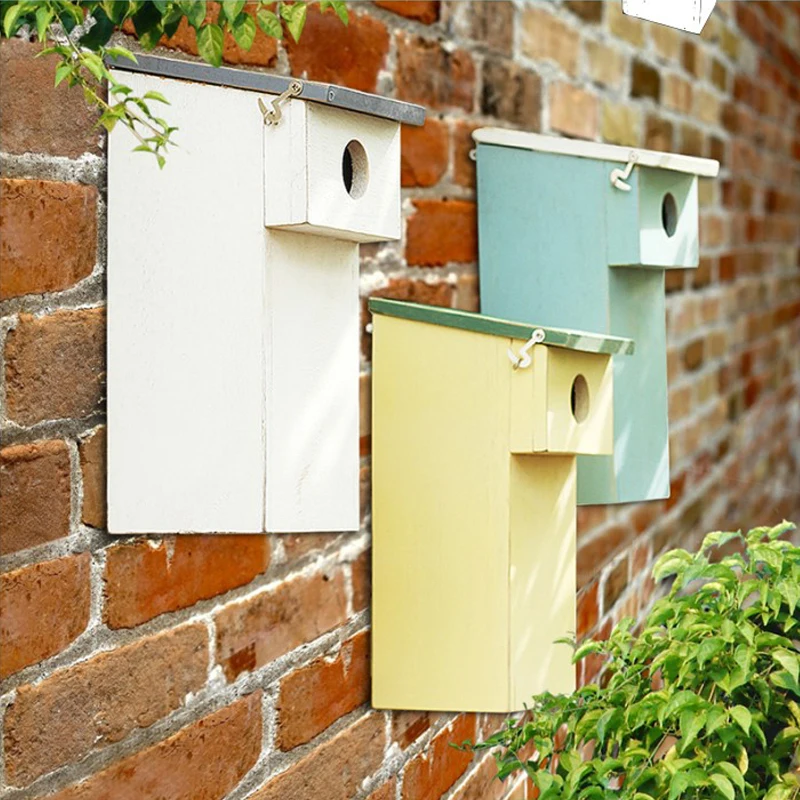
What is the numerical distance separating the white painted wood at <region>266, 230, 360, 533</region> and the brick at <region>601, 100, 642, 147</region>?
3.66ft

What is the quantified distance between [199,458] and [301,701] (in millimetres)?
380

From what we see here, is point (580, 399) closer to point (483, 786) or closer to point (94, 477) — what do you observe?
point (94, 477)

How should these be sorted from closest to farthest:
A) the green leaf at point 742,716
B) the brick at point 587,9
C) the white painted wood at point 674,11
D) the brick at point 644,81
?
the white painted wood at point 674,11 → the green leaf at point 742,716 → the brick at point 587,9 → the brick at point 644,81

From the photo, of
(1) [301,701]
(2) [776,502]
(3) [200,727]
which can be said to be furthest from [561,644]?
(2) [776,502]

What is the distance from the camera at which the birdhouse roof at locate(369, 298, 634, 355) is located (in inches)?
51.8

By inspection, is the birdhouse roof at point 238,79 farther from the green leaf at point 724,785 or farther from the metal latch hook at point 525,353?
the green leaf at point 724,785

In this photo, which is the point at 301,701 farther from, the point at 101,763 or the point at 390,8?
the point at 390,8

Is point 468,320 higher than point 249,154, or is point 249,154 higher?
point 249,154

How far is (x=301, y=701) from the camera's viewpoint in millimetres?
1407

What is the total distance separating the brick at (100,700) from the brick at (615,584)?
46.1 inches

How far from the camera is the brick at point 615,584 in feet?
7.57

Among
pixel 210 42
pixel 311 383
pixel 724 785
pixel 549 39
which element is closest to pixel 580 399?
pixel 311 383

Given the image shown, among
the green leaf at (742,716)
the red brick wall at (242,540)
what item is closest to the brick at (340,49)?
the red brick wall at (242,540)

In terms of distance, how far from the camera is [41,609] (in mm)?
1049
